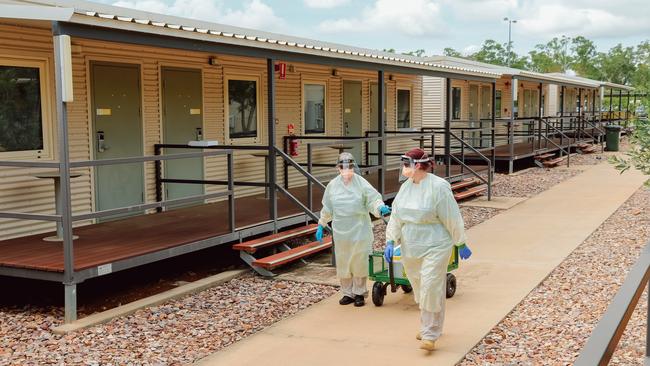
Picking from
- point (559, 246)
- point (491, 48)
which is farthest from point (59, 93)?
point (491, 48)

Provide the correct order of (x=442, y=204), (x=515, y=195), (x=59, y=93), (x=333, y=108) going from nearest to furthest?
(x=442, y=204)
(x=59, y=93)
(x=333, y=108)
(x=515, y=195)

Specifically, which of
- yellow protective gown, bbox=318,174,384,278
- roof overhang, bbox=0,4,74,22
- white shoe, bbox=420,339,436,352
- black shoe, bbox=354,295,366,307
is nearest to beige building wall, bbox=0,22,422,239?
roof overhang, bbox=0,4,74,22

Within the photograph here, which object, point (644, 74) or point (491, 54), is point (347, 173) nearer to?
point (644, 74)

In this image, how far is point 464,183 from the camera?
1487 cm

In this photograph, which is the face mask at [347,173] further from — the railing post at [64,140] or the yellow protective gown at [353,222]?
the railing post at [64,140]

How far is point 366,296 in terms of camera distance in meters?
7.10

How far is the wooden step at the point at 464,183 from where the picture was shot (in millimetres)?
14405

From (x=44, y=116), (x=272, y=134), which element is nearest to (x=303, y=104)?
(x=272, y=134)

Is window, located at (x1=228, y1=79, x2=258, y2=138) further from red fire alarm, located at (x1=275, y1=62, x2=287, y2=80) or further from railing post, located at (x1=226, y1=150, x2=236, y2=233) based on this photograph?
railing post, located at (x1=226, y1=150, x2=236, y2=233)

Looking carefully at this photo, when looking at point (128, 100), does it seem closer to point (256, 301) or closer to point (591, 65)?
point (256, 301)

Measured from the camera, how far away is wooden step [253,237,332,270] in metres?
8.08

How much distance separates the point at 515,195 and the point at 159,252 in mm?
9956

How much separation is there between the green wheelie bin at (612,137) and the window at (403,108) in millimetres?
12707

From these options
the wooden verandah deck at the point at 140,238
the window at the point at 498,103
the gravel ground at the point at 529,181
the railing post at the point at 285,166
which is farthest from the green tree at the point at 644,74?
the window at the point at 498,103
